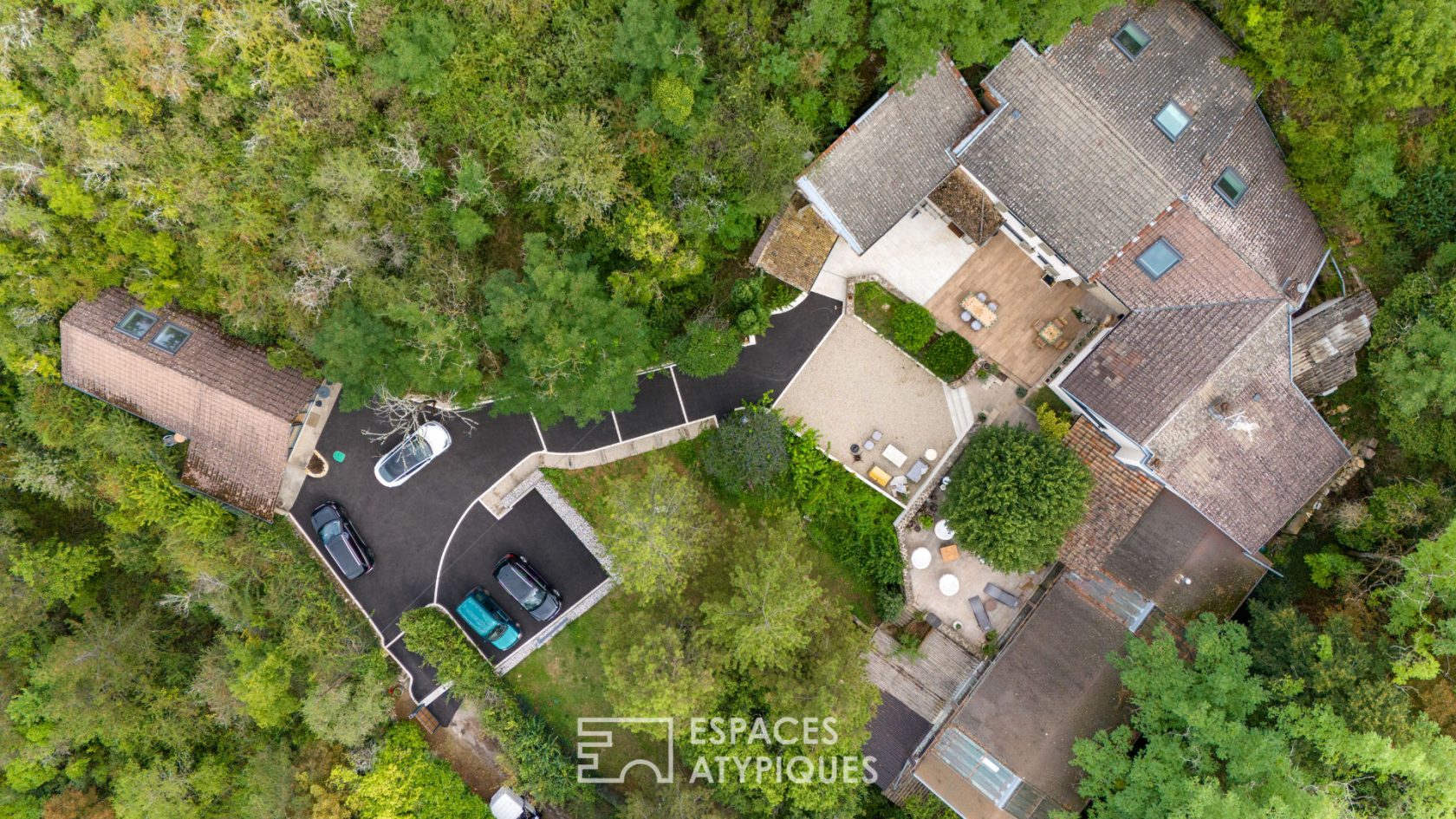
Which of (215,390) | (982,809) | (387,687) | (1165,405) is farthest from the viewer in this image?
(387,687)

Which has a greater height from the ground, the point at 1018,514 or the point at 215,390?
the point at 1018,514

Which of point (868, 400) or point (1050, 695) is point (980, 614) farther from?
point (868, 400)

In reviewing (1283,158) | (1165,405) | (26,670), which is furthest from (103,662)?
(1283,158)

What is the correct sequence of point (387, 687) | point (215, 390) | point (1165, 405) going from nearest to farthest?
point (1165, 405) < point (215, 390) < point (387, 687)

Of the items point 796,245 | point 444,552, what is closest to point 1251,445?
point 796,245

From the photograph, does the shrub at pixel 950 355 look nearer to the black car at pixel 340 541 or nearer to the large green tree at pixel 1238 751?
the large green tree at pixel 1238 751

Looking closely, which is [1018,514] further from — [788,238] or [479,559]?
[479,559]

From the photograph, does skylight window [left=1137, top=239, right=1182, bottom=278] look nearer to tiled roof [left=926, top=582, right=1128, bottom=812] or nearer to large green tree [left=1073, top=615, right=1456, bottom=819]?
tiled roof [left=926, top=582, right=1128, bottom=812]
